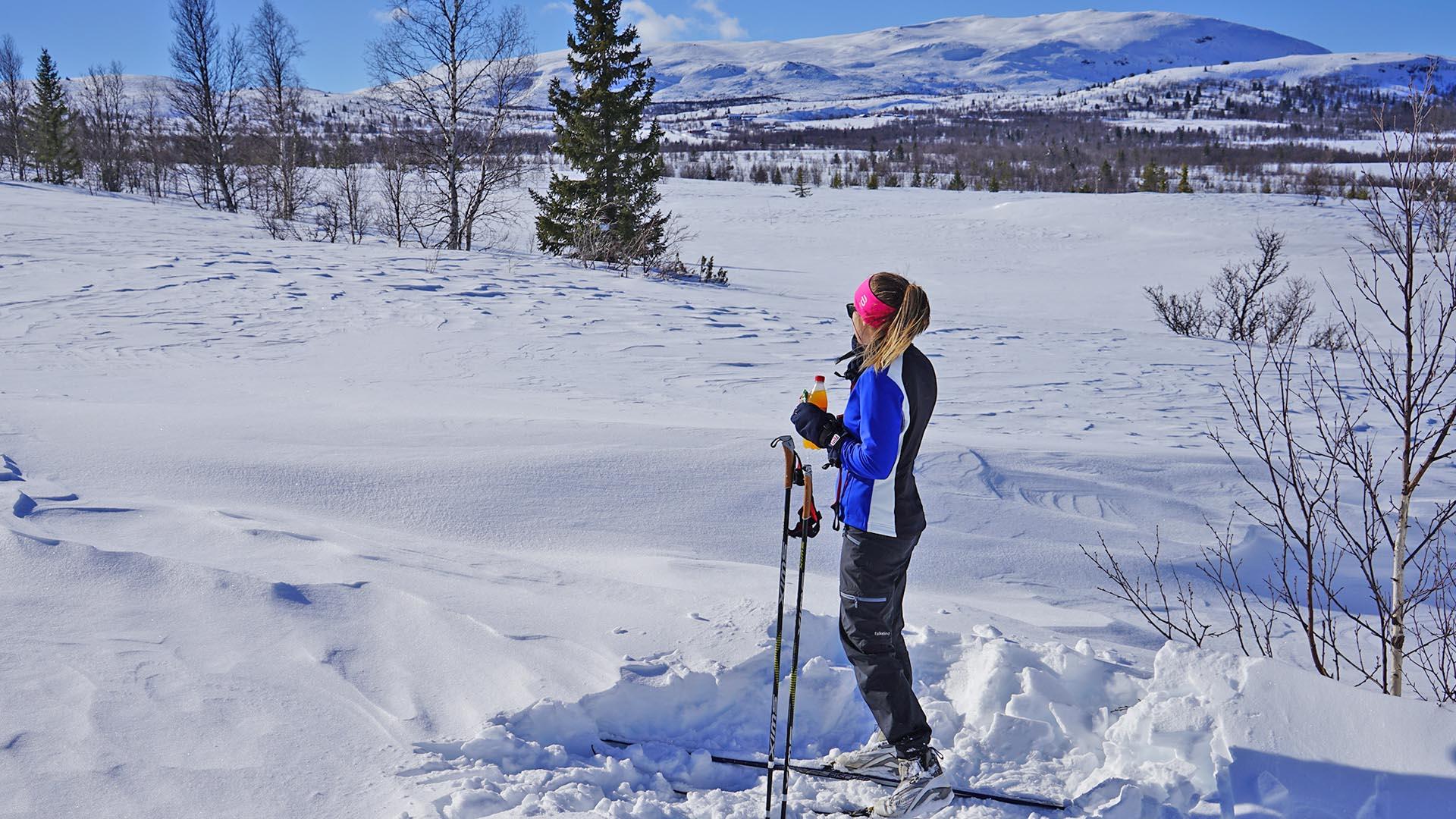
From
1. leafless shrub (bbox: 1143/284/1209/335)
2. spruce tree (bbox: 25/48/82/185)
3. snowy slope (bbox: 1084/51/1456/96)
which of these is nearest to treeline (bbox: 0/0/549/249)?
spruce tree (bbox: 25/48/82/185)

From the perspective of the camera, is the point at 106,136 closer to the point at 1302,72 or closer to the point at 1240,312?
the point at 1240,312

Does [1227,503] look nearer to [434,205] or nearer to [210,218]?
[434,205]

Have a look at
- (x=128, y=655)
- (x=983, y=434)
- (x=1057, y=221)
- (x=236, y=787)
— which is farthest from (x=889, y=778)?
(x=1057, y=221)

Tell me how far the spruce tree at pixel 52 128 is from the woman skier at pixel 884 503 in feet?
143

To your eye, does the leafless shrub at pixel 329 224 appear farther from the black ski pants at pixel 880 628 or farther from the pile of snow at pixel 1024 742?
the black ski pants at pixel 880 628

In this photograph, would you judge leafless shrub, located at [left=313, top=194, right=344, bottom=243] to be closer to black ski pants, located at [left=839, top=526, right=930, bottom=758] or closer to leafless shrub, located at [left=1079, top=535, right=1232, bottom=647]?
leafless shrub, located at [left=1079, top=535, right=1232, bottom=647]

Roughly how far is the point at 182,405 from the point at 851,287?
15956 millimetres

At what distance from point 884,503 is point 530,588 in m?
1.85

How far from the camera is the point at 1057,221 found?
104ft

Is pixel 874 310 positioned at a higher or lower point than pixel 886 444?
higher

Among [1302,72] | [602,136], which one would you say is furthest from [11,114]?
[1302,72]

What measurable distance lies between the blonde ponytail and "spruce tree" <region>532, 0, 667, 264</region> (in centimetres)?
1770

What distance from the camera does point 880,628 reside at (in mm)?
2684

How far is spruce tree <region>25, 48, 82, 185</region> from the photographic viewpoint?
36656mm
